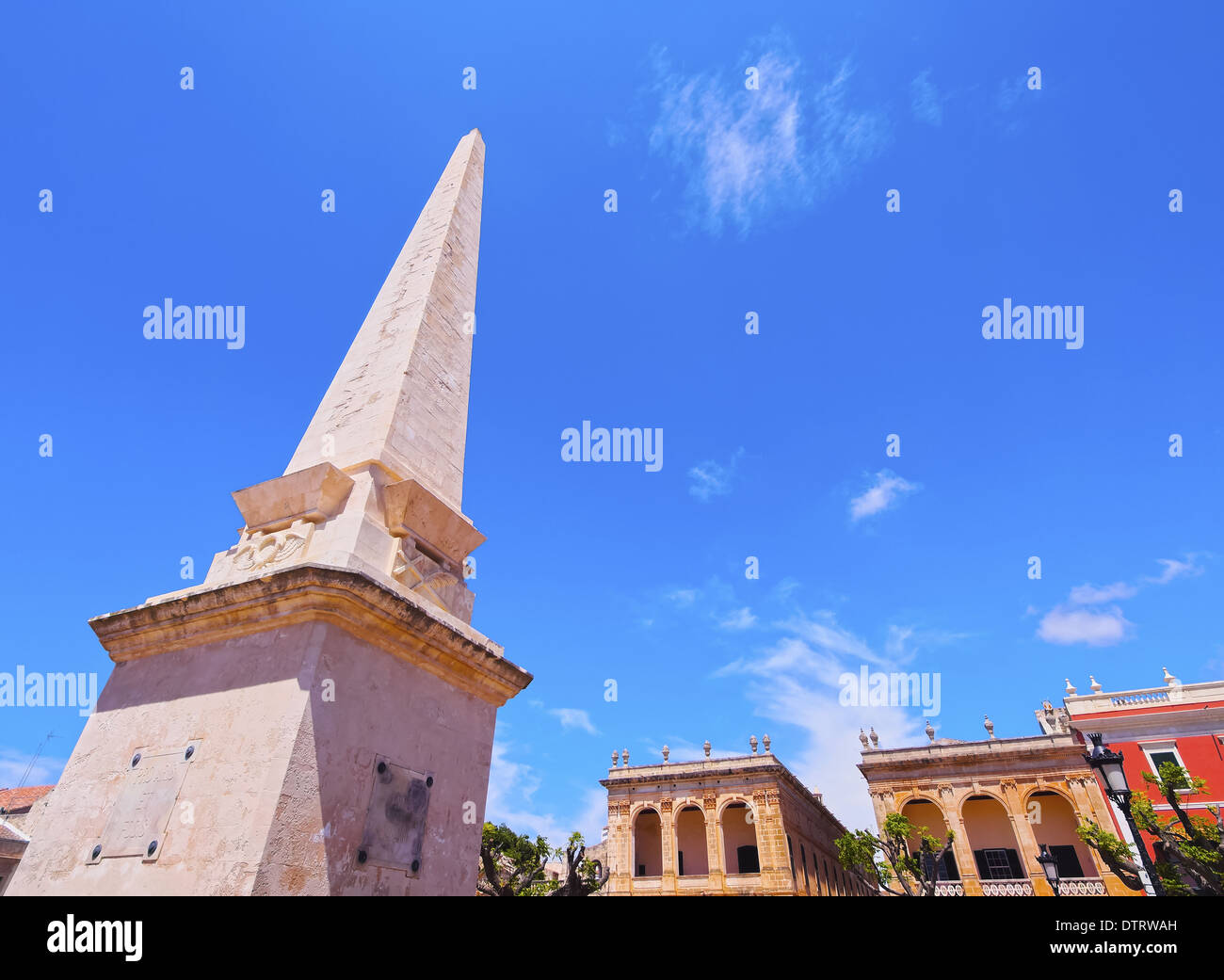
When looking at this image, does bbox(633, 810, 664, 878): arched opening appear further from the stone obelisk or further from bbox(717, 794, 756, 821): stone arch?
the stone obelisk

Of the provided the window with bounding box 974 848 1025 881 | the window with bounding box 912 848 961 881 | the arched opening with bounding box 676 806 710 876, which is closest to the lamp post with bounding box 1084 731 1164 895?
the window with bounding box 912 848 961 881

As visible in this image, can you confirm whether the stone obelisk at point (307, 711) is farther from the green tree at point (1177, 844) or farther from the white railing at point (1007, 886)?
the white railing at point (1007, 886)

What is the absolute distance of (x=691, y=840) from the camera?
34938 mm

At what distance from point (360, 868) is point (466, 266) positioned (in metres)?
4.86

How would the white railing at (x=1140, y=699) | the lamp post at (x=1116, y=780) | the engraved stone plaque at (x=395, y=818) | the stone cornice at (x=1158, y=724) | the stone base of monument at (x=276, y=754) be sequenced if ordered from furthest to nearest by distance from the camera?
the white railing at (x=1140, y=699) → the stone cornice at (x=1158, y=724) → the lamp post at (x=1116, y=780) → the engraved stone plaque at (x=395, y=818) → the stone base of monument at (x=276, y=754)

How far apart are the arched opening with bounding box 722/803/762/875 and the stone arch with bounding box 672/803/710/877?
112 cm

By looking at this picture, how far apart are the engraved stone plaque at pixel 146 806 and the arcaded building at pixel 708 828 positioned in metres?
33.9

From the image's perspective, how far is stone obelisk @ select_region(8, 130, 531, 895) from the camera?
9.25ft

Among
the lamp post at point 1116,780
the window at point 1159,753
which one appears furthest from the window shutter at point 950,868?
the lamp post at point 1116,780

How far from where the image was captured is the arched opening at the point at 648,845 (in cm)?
3444

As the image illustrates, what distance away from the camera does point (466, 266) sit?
19.7 ft
